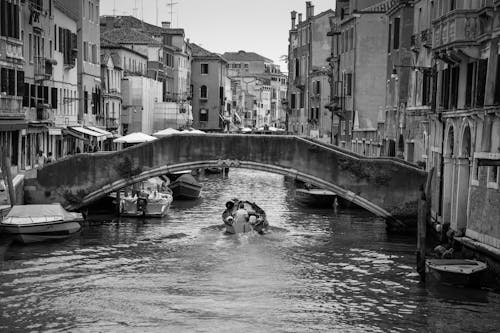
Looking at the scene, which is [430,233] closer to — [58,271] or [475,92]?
[475,92]

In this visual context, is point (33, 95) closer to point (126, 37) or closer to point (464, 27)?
point (464, 27)

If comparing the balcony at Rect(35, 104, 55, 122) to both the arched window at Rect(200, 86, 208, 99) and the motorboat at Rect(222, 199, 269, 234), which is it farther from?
the arched window at Rect(200, 86, 208, 99)

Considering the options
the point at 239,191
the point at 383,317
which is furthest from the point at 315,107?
the point at 383,317

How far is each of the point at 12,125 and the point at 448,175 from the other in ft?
49.5

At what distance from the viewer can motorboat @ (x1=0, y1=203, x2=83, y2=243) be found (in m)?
26.7

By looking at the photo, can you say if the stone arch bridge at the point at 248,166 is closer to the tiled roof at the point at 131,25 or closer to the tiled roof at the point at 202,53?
the tiled roof at the point at 131,25

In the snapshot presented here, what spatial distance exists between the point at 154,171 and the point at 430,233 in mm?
9266

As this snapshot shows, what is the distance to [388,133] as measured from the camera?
1571 inches

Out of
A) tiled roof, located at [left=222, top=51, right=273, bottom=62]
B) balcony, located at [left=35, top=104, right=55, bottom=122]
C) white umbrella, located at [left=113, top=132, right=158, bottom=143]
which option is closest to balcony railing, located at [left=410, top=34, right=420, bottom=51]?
white umbrella, located at [left=113, top=132, right=158, bottom=143]

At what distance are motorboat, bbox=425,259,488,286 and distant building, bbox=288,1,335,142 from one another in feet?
112

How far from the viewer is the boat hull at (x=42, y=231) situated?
26.6 meters

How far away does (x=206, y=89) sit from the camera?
282 feet

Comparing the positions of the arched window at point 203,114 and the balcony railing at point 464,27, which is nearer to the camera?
the balcony railing at point 464,27

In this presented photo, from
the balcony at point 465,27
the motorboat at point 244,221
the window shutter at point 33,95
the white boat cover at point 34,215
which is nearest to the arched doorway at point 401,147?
the motorboat at point 244,221
